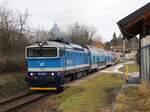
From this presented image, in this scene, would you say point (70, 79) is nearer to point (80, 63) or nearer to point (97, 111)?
point (80, 63)

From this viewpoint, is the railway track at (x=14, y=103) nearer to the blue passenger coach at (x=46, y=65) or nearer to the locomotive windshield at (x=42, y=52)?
the blue passenger coach at (x=46, y=65)

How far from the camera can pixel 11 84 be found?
29.4 meters

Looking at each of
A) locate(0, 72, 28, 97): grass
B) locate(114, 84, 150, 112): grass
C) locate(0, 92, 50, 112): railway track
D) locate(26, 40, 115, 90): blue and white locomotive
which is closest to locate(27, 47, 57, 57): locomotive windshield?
locate(26, 40, 115, 90): blue and white locomotive

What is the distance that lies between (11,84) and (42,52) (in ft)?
14.9

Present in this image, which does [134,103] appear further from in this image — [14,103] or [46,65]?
[46,65]

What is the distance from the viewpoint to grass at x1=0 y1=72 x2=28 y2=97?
1084 inches

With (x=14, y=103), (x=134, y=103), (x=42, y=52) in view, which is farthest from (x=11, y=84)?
(x=134, y=103)

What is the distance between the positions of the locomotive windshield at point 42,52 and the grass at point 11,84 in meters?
3.11

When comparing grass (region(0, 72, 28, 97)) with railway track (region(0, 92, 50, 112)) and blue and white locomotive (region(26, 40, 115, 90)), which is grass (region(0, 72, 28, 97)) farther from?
railway track (region(0, 92, 50, 112))

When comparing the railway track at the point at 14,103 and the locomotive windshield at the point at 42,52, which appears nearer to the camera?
the railway track at the point at 14,103

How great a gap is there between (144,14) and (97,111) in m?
4.88

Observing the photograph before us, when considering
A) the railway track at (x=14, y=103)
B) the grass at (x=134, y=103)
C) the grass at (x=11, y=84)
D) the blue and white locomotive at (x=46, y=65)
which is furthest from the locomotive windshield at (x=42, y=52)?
the grass at (x=134, y=103)

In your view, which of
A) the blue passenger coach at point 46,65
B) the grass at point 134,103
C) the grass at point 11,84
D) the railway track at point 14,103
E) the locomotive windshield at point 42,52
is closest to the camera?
the grass at point 134,103

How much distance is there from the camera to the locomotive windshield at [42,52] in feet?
85.8
